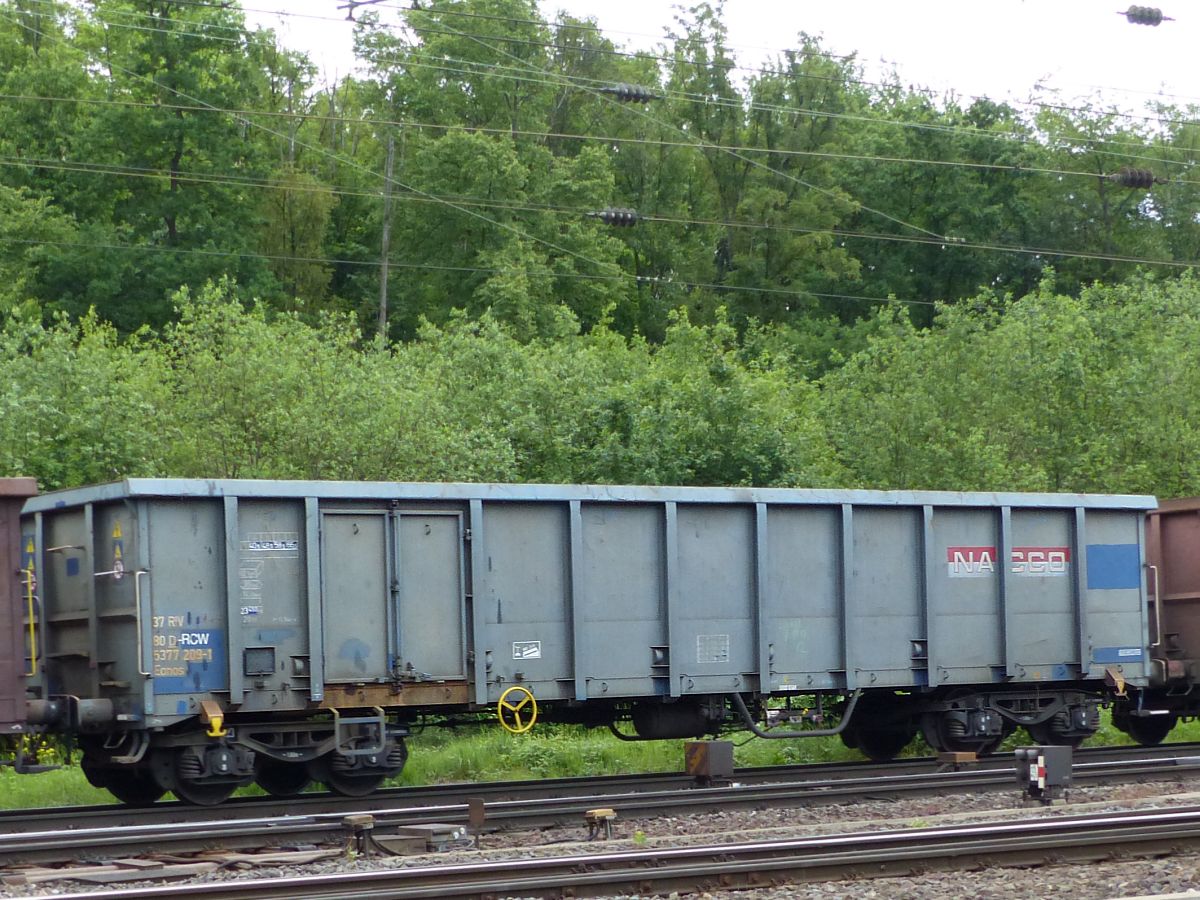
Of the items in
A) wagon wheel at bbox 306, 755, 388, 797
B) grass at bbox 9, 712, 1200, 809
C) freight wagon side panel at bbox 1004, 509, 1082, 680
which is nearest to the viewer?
wagon wheel at bbox 306, 755, 388, 797

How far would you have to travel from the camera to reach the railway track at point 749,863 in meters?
8.69

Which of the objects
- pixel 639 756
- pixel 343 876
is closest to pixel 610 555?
pixel 639 756

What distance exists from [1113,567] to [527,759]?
7.07 metres

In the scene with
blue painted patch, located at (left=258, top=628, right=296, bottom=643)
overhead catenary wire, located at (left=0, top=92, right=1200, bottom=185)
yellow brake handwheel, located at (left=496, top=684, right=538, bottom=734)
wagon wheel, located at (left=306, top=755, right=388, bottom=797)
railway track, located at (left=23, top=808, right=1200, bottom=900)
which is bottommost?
wagon wheel, located at (left=306, top=755, right=388, bottom=797)

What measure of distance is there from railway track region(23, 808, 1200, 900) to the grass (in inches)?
243

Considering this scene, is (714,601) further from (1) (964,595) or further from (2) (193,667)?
(2) (193,667)

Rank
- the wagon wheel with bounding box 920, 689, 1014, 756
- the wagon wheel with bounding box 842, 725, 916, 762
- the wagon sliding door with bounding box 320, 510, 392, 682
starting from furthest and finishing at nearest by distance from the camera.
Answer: the wagon wheel with bounding box 842, 725, 916, 762 → the wagon wheel with bounding box 920, 689, 1014, 756 → the wagon sliding door with bounding box 320, 510, 392, 682

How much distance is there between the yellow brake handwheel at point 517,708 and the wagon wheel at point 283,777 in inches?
78.4

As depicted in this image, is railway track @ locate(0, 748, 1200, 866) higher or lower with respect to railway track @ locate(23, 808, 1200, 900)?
lower

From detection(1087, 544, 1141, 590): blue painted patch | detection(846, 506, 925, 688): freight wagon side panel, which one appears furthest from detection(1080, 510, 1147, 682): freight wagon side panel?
detection(846, 506, 925, 688): freight wagon side panel

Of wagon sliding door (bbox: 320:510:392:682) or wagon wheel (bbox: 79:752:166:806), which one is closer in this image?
wagon sliding door (bbox: 320:510:392:682)

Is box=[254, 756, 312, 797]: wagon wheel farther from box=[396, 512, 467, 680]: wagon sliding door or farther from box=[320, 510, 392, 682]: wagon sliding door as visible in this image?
box=[396, 512, 467, 680]: wagon sliding door

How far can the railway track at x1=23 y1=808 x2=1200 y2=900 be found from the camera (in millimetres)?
8688

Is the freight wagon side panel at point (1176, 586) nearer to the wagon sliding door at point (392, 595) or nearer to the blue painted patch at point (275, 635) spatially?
the wagon sliding door at point (392, 595)
